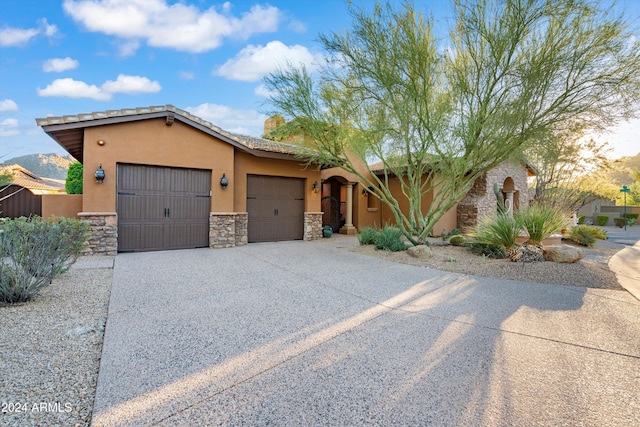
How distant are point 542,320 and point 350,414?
3015mm

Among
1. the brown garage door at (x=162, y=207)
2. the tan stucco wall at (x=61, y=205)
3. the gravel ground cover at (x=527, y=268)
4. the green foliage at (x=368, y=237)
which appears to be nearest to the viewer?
the gravel ground cover at (x=527, y=268)

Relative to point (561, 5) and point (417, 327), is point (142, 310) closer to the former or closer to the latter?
point (417, 327)

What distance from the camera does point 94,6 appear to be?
26.1 feet

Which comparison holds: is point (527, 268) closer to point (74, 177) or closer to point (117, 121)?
point (117, 121)

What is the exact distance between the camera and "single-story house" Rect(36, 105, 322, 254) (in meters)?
7.86

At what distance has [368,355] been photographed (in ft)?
8.87

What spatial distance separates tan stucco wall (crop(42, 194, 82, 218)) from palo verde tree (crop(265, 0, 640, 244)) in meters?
6.23

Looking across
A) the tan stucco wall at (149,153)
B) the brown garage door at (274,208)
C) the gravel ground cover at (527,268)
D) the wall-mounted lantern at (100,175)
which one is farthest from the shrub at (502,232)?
the wall-mounted lantern at (100,175)

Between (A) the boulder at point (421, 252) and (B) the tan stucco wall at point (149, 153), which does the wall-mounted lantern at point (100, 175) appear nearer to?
(B) the tan stucco wall at point (149, 153)

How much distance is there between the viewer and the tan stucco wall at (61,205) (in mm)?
8133

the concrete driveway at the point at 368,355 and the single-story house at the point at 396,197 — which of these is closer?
the concrete driveway at the point at 368,355

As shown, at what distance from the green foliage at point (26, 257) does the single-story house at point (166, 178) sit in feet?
13.4

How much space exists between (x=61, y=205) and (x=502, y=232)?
11.8 metres

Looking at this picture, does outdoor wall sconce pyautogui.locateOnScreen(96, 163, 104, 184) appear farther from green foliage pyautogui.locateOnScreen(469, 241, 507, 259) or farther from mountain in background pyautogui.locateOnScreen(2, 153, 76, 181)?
mountain in background pyautogui.locateOnScreen(2, 153, 76, 181)
